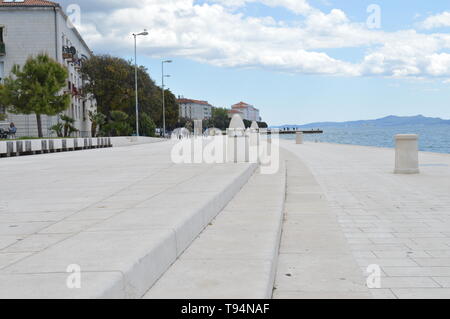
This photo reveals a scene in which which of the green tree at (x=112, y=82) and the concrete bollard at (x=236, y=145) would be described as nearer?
the concrete bollard at (x=236, y=145)

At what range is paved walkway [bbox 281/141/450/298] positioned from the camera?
459 cm

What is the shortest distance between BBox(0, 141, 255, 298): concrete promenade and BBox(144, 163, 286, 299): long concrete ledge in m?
0.13

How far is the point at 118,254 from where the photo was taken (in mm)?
3570

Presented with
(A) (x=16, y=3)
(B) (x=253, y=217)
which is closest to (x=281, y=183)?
(B) (x=253, y=217)

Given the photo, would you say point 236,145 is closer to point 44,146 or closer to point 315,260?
point 315,260

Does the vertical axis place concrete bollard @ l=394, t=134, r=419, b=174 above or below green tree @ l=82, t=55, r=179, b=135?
below

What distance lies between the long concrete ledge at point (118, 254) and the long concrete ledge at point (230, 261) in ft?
0.40

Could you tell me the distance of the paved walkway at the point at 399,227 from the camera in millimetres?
4594

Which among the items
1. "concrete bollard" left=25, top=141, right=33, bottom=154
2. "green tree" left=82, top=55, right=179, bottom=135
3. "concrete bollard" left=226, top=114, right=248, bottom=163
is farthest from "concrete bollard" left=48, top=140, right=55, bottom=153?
"green tree" left=82, top=55, right=179, bottom=135

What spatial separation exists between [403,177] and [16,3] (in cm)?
4240

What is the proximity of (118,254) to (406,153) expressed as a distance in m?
12.3

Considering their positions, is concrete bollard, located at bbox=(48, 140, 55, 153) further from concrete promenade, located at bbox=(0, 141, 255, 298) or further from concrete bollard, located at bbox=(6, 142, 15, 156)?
concrete promenade, located at bbox=(0, 141, 255, 298)

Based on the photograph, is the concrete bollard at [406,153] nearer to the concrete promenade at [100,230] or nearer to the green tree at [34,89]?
the concrete promenade at [100,230]

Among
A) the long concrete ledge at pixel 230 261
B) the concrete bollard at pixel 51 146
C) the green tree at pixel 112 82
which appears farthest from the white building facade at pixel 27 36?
the long concrete ledge at pixel 230 261
